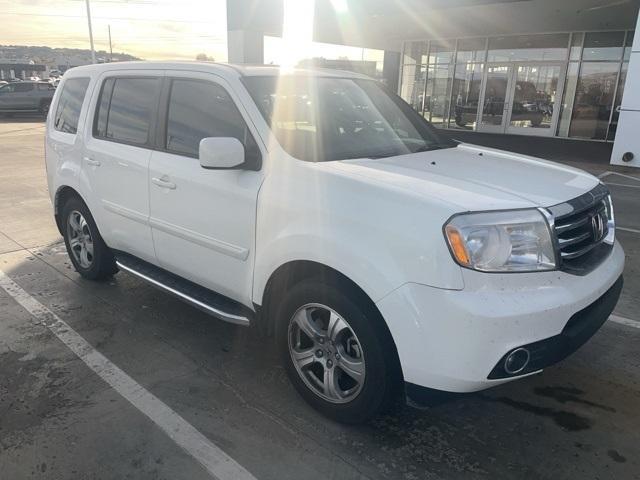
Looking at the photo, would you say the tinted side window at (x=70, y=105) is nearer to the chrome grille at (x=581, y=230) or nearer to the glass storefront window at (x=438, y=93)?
the chrome grille at (x=581, y=230)

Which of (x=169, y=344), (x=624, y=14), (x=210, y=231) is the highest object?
(x=624, y=14)

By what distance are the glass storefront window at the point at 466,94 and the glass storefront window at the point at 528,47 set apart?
0.81 metres

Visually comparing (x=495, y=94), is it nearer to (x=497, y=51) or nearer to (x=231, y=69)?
(x=497, y=51)

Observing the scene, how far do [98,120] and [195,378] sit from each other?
2.39 meters

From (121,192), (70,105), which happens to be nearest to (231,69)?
(121,192)

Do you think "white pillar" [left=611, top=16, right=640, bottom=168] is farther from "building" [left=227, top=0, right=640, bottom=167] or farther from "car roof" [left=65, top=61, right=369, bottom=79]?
"car roof" [left=65, top=61, right=369, bottom=79]

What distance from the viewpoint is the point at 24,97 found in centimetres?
2545

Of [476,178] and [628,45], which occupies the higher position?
[628,45]

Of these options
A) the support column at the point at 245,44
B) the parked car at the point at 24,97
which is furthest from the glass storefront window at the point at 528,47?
the parked car at the point at 24,97

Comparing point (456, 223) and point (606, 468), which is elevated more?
point (456, 223)

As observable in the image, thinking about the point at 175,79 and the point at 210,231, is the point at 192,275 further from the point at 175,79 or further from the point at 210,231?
the point at 175,79

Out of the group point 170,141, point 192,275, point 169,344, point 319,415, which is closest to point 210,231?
point 192,275

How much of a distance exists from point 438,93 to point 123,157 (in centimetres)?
1990

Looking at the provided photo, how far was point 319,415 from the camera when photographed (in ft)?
10.1
